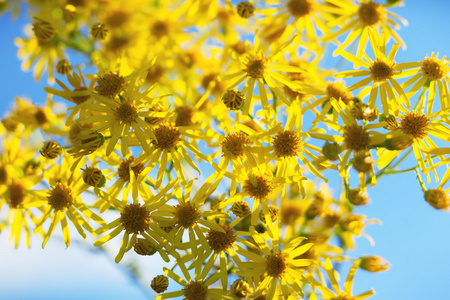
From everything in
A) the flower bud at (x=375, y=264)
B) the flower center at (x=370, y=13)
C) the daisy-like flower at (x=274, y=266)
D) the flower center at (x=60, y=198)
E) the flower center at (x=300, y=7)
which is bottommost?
the daisy-like flower at (x=274, y=266)

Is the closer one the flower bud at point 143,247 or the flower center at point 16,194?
the flower bud at point 143,247

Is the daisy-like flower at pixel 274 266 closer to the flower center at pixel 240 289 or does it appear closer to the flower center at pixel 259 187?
the flower center at pixel 240 289

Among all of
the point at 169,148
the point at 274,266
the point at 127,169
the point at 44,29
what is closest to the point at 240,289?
the point at 274,266

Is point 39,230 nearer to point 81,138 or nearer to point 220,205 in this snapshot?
point 81,138

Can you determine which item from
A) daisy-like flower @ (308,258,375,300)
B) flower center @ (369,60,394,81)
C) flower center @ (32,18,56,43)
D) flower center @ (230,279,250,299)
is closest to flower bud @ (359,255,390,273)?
daisy-like flower @ (308,258,375,300)

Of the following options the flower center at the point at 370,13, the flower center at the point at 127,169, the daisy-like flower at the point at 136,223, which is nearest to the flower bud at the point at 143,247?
the daisy-like flower at the point at 136,223

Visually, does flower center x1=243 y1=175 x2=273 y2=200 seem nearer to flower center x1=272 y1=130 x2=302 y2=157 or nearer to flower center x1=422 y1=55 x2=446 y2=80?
flower center x1=272 y1=130 x2=302 y2=157
